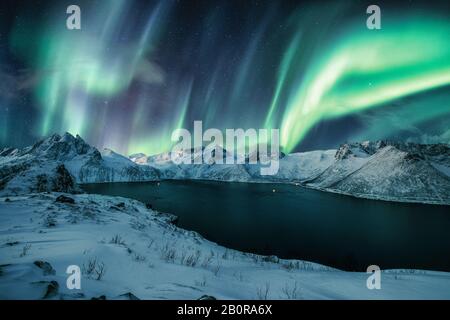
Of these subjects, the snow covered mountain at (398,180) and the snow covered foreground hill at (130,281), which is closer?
the snow covered foreground hill at (130,281)

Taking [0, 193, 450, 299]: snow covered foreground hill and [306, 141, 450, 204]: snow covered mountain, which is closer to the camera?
[0, 193, 450, 299]: snow covered foreground hill

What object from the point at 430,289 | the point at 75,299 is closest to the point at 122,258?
the point at 75,299

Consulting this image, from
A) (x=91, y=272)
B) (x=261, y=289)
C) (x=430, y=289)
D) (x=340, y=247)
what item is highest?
(x=91, y=272)

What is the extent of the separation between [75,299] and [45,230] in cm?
815

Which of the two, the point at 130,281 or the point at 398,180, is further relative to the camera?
the point at 398,180

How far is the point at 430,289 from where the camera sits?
19.9ft

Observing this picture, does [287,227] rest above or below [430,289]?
below

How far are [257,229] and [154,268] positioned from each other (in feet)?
145

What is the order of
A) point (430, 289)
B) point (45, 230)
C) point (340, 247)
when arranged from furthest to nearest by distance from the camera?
point (340, 247), point (45, 230), point (430, 289)

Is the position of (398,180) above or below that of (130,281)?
above

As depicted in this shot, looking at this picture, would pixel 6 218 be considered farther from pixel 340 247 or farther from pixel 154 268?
pixel 340 247

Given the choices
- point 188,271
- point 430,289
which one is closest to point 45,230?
point 188,271
